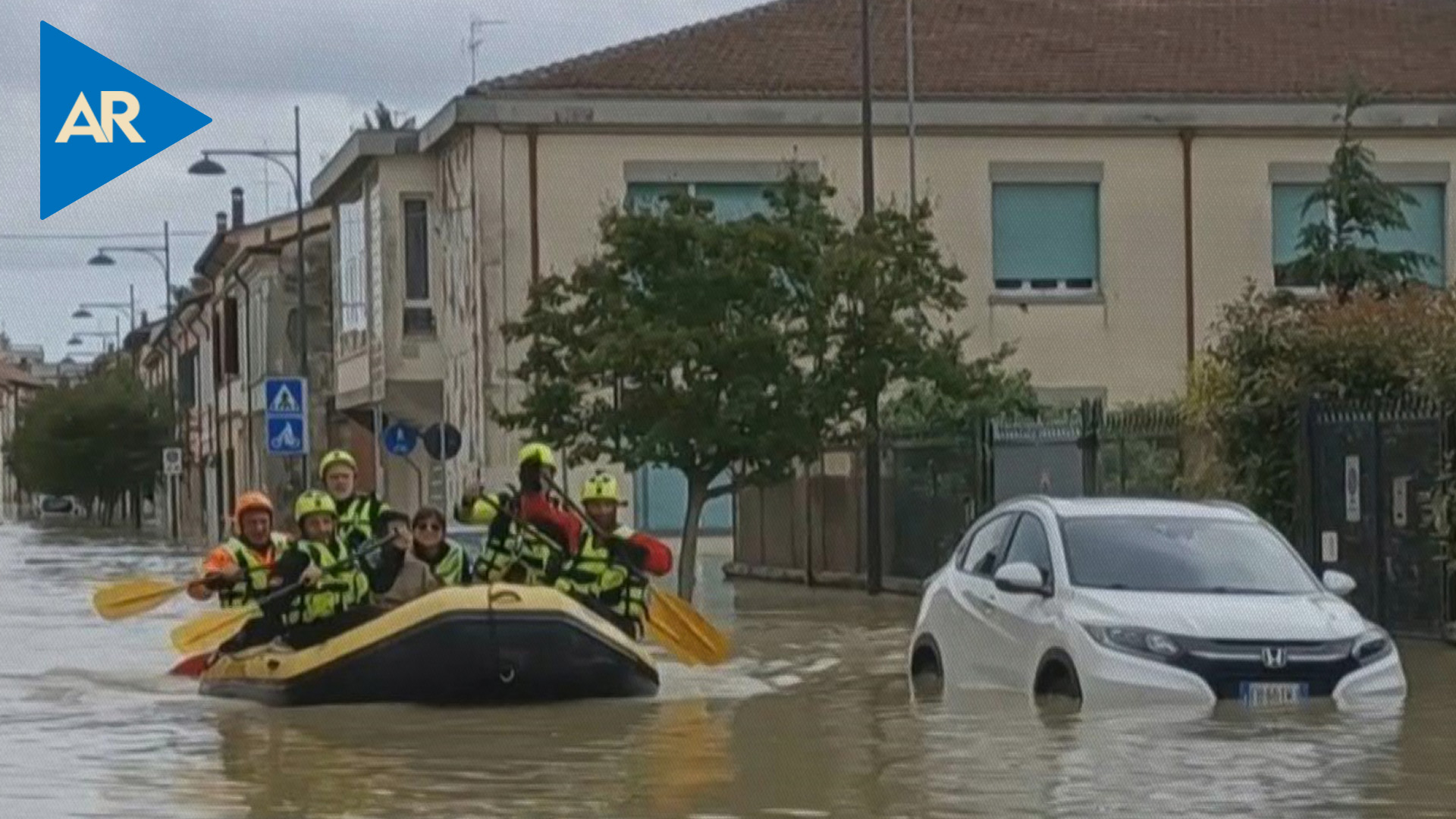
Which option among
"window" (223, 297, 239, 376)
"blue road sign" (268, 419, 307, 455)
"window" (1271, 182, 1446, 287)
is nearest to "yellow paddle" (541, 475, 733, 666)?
"blue road sign" (268, 419, 307, 455)

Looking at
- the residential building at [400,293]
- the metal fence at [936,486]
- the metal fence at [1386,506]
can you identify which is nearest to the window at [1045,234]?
the metal fence at [936,486]

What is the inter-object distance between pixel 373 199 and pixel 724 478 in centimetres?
1289

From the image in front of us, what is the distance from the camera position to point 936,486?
116 feet

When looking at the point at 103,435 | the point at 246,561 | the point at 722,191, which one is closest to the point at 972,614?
the point at 246,561

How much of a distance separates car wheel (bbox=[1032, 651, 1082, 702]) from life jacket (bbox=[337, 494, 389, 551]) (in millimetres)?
5886

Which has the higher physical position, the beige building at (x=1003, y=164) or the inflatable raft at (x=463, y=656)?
the beige building at (x=1003, y=164)

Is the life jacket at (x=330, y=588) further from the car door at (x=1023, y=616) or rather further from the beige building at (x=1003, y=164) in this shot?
the beige building at (x=1003, y=164)

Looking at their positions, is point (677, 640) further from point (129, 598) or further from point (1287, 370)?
point (1287, 370)

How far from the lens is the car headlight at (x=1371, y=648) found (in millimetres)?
16953

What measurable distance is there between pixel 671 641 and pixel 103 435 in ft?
293

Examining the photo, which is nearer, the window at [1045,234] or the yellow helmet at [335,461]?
the yellow helmet at [335,461]

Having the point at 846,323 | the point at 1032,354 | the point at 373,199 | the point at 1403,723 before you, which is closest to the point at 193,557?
the point at 373,199

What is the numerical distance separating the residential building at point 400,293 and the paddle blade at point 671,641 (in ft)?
78.1

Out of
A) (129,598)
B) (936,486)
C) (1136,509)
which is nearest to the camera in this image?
Answer: (1136,509)
